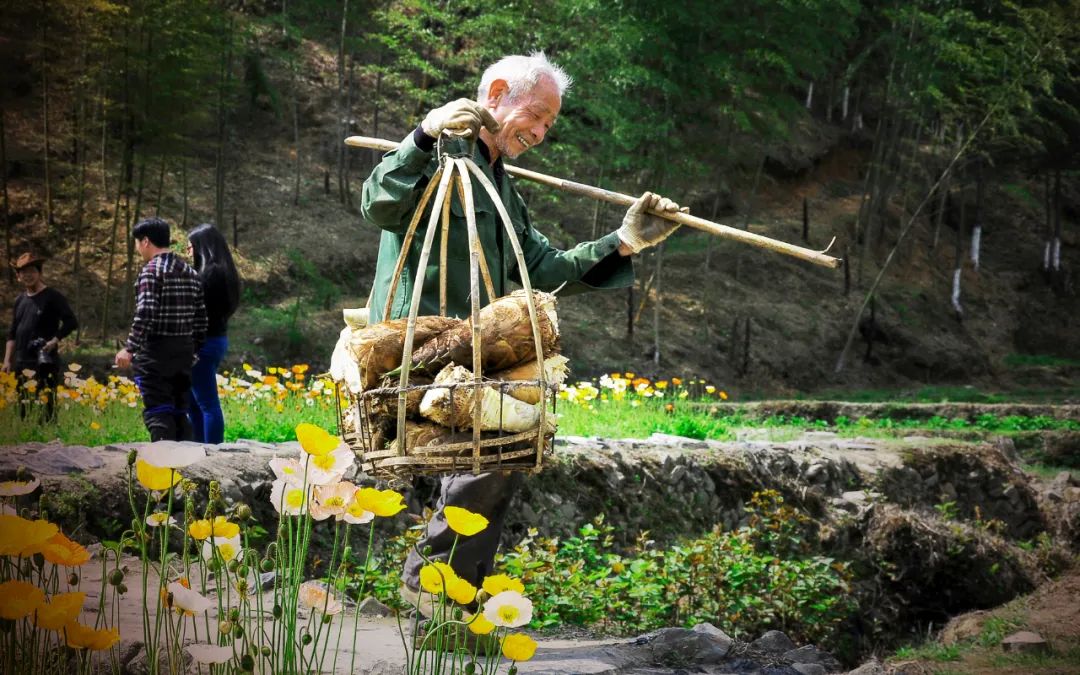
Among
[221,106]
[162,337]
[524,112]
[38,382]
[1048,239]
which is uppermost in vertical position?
[221,106]

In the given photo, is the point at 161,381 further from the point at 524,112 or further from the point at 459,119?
the point at 459,119

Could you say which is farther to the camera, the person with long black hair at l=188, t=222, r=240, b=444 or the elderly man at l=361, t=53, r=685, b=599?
the person with long black hair at l=188, t=222, r=240, b=444

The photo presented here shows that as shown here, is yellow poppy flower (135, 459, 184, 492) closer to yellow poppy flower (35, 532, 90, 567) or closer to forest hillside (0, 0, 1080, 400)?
yellow poppy flower (35, 532, 90, 567)

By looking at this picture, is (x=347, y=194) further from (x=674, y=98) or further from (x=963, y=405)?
(x=963, y=405)

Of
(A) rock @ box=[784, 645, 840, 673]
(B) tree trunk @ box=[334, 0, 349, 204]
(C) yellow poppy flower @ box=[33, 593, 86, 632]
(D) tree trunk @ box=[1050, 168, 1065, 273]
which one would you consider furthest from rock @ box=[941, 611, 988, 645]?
(D) tree trunk @ box=[1050, 168, 1065, 273]

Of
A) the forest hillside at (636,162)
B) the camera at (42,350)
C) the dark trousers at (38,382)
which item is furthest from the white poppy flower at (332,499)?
the forest hillside at (636,162)

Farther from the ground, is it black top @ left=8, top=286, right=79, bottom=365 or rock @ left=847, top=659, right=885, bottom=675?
black top @ left=8, top=286, right=79, bottom=365

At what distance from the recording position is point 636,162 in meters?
16.1

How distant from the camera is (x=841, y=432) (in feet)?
32.9

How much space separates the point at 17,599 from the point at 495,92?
214 centimetres

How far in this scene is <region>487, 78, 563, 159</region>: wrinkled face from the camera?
3107mm

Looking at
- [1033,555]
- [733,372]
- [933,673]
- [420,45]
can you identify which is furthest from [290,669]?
[420,45]

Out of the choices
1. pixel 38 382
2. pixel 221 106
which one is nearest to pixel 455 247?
pixel 38 382

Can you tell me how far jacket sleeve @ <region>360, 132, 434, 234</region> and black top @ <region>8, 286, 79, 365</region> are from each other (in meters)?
4.52
